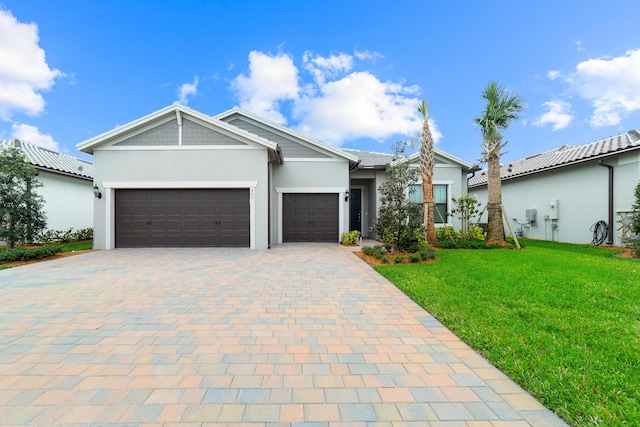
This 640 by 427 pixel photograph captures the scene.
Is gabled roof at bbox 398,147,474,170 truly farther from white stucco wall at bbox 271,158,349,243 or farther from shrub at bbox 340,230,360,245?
shrub at bbox 340,230,360,245

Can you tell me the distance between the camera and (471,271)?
256 inches

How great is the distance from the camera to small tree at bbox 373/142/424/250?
27.8 ft

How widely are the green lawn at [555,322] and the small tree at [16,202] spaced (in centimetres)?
1082

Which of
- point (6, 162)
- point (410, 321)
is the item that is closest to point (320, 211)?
point (410, 321)

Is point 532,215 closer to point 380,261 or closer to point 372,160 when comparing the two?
point 372,160

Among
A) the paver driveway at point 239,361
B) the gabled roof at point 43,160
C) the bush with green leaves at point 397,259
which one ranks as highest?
the gabled roof at point 43,160

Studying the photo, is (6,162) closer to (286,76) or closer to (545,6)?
(286,76)

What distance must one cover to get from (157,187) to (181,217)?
1.44m

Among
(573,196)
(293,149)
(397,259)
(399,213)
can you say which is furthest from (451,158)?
(397,259)

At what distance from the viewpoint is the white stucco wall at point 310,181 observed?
1269 cm

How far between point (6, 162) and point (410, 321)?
39.9ft

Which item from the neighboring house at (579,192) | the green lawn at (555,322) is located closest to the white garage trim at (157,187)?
the green lawn at (555,322)

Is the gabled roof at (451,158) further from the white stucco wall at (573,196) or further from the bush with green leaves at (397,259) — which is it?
the bush with green leaves at (397,259)

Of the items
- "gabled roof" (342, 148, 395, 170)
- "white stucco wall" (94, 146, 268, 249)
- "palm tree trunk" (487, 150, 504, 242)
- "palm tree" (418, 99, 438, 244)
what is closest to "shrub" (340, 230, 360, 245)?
A: "palm tree" (418, 99, 438, 244)
